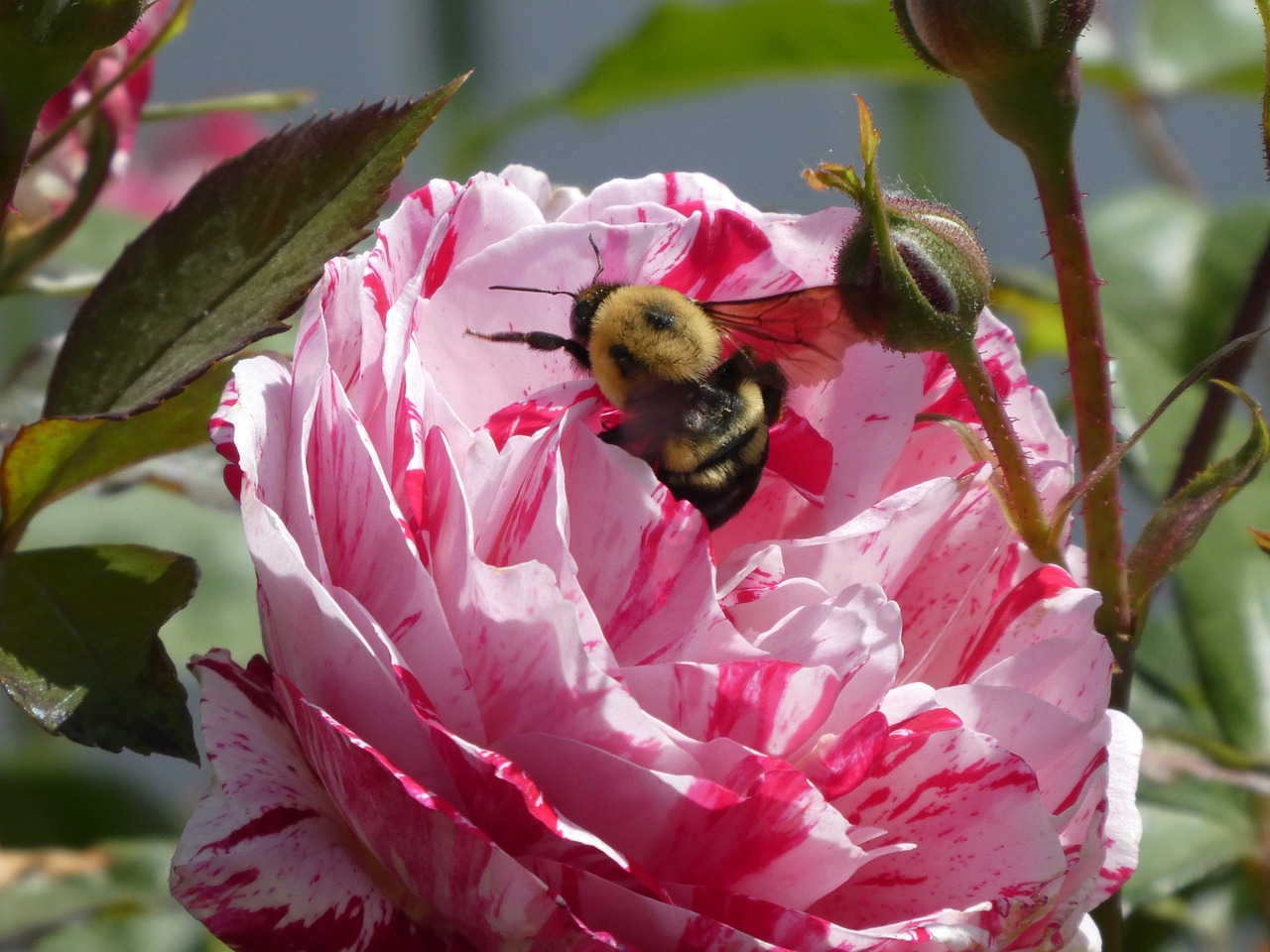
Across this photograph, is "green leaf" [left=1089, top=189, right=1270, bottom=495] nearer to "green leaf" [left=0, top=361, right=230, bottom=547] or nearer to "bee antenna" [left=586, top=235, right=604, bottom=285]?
"bee antenna" [left=586, top=235, right=604, bottom=285]

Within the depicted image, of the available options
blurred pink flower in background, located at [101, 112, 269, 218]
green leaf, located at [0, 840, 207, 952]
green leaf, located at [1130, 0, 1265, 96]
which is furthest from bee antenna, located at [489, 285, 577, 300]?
blurred pink flower in background, located at [101, 112, 269, 218]

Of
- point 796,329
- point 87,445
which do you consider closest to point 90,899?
point 87,445

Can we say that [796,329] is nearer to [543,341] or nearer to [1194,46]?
[543,341]

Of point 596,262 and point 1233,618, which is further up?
point 596,262

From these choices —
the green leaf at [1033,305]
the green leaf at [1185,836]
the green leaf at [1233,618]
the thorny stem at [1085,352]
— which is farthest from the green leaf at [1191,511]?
the green leaf at [1033,305]

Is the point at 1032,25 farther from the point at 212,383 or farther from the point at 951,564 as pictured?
the point at 212,383

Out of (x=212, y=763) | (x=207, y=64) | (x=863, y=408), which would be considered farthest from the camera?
(x=207, y=64)

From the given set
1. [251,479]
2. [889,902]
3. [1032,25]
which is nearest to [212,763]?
[251,479]
